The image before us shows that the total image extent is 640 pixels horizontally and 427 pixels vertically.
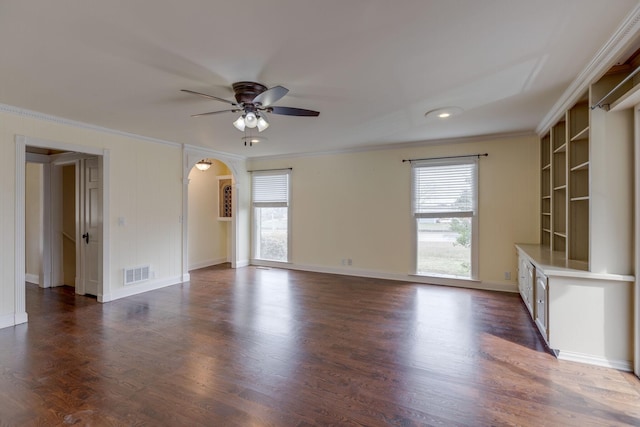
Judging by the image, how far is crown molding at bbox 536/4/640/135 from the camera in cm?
205

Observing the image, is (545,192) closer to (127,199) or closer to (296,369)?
(296,369)

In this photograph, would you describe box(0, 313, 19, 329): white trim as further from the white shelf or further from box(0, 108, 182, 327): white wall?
the white shelf

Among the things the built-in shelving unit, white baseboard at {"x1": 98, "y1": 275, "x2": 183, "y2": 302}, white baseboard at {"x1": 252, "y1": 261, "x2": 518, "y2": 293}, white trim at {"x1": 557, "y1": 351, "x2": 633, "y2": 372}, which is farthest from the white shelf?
white baseboard at {"x1": 98, "y1": 275, "x2": 183, "y2": 302}

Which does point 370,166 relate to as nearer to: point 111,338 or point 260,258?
point 260,258

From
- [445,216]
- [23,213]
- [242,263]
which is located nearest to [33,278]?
[23,213]

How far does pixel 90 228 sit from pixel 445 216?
5.80m

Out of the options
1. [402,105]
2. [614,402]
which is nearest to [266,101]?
[402,105]

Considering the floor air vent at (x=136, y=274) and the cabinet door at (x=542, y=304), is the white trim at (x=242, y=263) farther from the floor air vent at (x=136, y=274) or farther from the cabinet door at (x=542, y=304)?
the cabinet door at (x=542, y=304)

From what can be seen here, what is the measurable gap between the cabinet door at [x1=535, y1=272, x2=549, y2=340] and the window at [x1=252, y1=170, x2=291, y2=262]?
476cm

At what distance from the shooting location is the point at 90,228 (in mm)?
5035

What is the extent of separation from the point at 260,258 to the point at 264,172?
2.02m

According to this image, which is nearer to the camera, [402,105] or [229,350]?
[229,350]

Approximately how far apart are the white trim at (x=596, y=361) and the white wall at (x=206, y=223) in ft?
21.9

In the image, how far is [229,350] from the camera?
308 cm
